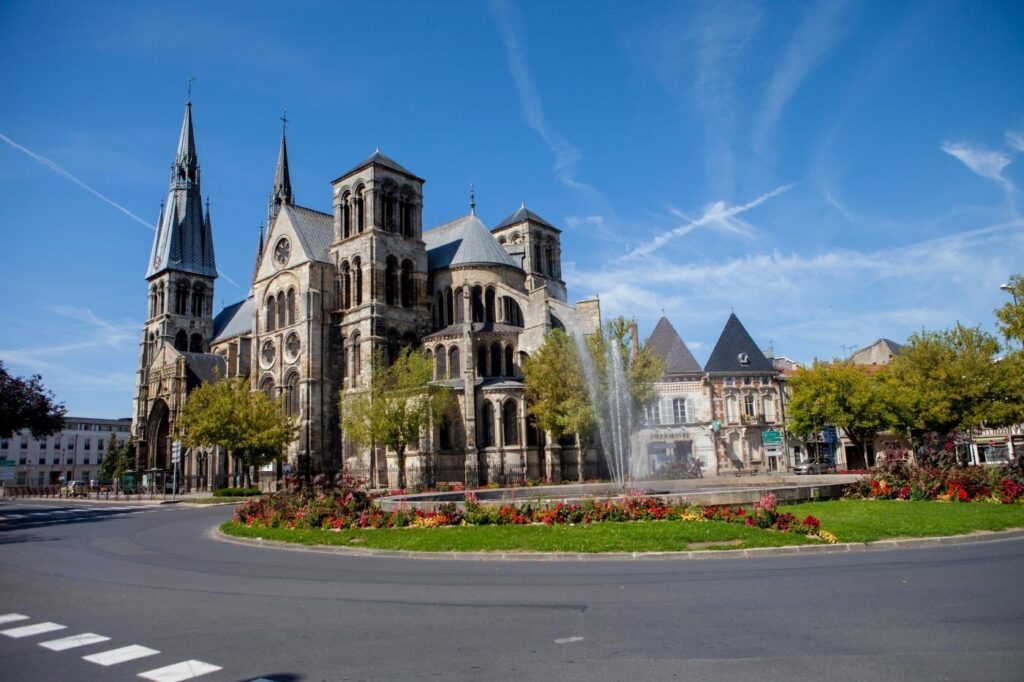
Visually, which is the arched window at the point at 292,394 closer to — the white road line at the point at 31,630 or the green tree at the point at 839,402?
the green tree at the point at 839,402

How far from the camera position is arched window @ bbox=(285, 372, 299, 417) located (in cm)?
4953

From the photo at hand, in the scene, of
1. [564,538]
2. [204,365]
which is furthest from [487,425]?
[204,365]

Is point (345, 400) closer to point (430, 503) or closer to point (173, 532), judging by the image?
point (173, 532)

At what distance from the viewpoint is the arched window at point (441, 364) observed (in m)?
46.1

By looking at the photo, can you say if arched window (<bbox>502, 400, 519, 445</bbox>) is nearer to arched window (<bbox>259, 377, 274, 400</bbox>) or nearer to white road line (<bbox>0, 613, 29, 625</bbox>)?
arched window (<bbox>259, 377, 274, 400</bbox>)

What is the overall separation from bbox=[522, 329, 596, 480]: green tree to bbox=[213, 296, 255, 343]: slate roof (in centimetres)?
3522

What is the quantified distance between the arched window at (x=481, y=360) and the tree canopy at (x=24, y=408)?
81.9 feet

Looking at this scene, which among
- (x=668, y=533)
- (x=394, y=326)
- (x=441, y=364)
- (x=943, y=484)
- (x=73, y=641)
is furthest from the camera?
(x=394, y=326)

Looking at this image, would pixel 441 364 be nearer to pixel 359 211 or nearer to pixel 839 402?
pixel 359 211

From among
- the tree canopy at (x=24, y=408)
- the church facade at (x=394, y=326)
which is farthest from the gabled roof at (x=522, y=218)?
the tree canopy at (x=24, y=408)

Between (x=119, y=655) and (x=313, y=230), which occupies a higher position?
(x=313, y=230)

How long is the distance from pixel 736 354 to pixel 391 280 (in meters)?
29.0

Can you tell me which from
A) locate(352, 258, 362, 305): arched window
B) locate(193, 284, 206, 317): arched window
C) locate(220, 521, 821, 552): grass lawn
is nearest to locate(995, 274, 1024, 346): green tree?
locate(220, 521, 821, 552): grass lawn

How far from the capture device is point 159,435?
6606 cm
